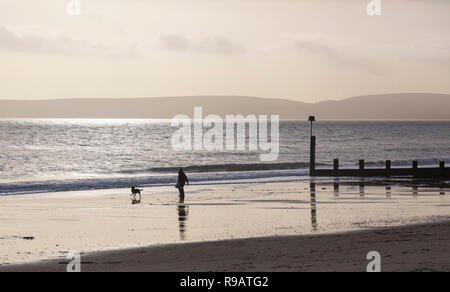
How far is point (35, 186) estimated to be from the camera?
150 feet

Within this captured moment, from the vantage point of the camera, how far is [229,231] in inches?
891

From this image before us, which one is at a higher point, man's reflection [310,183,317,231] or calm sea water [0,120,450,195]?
man's reflection [310,183,317,231]

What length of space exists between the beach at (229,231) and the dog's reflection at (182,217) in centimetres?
3

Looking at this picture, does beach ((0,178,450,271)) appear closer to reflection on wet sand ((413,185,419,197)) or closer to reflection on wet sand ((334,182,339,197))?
reflection on wet sand ((413,185,419,197))

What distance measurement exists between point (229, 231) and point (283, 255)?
16.9 ft

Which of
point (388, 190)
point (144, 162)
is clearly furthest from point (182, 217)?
point (144, 162)

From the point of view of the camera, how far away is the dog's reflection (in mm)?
22141

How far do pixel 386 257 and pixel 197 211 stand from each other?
40.9ft

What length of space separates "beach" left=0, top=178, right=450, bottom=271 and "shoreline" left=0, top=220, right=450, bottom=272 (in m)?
0.02

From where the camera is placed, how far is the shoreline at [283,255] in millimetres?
16000
